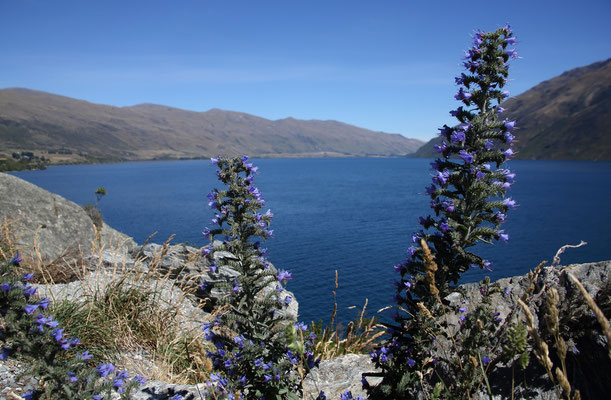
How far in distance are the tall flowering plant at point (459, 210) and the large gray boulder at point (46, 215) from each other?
49.5 feet

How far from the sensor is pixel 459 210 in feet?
14.3

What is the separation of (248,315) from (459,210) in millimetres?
2910

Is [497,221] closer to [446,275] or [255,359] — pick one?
[446,275]

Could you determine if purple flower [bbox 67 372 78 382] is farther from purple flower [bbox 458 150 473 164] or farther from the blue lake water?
the blue lake water

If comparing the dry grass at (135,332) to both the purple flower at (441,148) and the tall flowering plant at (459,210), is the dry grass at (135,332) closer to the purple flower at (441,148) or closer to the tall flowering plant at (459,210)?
the tall flowering plant at (459,210)

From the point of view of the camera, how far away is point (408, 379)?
148 inches

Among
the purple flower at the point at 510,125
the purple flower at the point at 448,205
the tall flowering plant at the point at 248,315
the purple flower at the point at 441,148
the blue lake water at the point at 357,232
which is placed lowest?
the blue lake water at the point at 357,232

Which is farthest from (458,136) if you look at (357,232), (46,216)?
(357,232)

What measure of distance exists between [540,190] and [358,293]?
83.5 meters

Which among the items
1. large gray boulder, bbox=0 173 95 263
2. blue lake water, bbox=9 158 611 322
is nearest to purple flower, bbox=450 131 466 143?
blue lake water, bbox=9 158 611 322

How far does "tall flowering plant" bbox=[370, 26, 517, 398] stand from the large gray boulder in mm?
15077

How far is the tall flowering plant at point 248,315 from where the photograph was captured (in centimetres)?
405

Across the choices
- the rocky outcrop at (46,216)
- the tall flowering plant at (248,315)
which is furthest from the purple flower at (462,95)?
the rocky outcrop at (46,216)

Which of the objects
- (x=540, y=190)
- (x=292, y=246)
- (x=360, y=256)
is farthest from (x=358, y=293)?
(x=540, y=190)
